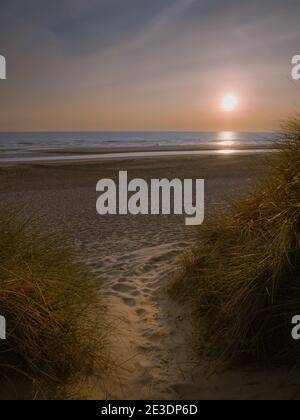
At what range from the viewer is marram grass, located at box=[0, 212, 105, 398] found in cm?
277

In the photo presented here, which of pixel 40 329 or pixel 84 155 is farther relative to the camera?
pixel 84 155

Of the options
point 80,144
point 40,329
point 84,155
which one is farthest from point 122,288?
point 80,144

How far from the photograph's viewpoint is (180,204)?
10594 mm

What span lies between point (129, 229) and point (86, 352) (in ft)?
15.8

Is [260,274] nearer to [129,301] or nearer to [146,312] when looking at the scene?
[146,312]

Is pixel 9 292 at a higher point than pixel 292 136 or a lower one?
lower

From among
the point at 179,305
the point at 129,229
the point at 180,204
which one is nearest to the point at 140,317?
the point at 179,305

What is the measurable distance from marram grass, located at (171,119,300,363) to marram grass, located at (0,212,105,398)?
3.53 feet

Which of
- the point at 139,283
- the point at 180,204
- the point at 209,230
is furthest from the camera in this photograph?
the point at 180,204

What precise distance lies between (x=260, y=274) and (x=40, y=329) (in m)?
1.72

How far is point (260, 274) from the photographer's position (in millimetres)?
3148

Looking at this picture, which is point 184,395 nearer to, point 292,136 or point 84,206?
point 292,136

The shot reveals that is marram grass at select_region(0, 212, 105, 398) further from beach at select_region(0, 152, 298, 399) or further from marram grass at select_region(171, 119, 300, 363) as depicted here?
marram grass at select_region(171, 119, 300, 363)

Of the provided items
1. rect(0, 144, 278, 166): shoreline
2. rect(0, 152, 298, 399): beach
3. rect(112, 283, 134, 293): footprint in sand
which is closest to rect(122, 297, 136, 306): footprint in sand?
rect(0, 152, 298, 399): beach
